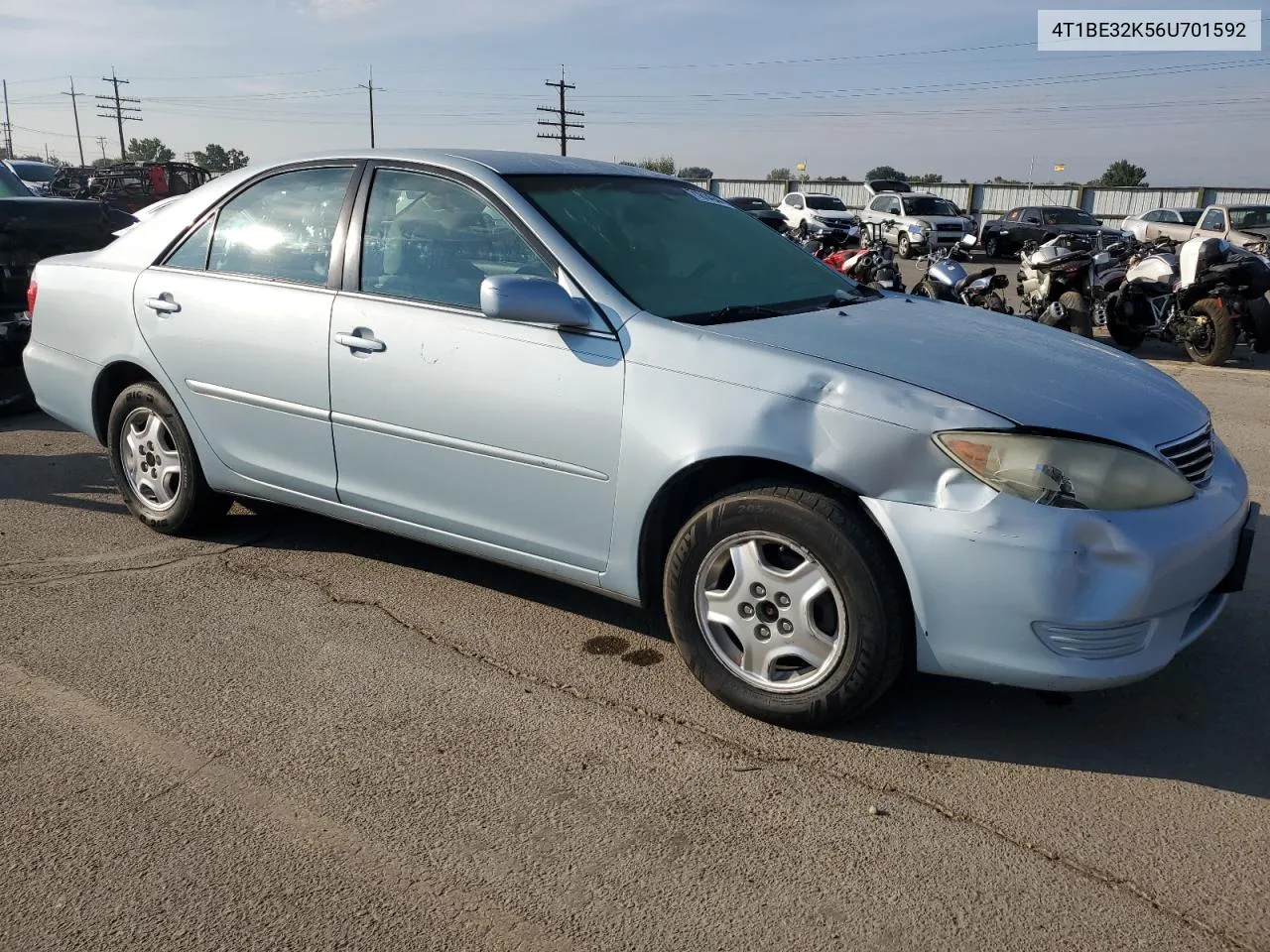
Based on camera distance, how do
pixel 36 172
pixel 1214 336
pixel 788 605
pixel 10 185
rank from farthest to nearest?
pixel 36 172
pixel 1214 336
pixel 10 185
pixel 788 605

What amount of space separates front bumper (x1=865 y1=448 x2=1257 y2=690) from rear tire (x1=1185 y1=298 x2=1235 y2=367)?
7.84m

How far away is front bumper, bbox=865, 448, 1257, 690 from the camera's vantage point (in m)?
2.72

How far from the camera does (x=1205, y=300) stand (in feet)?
32.4

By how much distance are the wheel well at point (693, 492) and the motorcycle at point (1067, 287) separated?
777cm

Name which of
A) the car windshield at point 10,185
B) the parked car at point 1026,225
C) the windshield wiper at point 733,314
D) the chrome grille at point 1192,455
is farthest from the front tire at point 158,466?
the parked car at point 1026,225

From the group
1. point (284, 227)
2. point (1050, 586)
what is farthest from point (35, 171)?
point (1050, 586)

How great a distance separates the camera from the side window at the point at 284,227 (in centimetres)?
410

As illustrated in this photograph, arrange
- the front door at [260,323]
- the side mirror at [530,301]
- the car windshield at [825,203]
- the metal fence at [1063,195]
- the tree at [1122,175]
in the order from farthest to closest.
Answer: the tree at [1122,175]
the metal fence at [1063,195]
the car windshield at [825,203]
the front door at [260,323]
the side mirror at [530,301]

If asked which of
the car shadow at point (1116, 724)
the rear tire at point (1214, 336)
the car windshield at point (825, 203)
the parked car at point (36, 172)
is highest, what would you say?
the parked car at point (36, 172)

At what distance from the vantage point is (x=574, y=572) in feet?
11.5

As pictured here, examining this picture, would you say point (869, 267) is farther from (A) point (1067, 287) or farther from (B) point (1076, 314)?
(B) point (1076, 314)

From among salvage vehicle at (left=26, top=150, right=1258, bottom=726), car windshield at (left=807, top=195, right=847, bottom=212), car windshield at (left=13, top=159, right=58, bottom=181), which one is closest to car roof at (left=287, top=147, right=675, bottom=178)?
salvage vehicle at (left=26, top=150, right=1258, bottom=726)

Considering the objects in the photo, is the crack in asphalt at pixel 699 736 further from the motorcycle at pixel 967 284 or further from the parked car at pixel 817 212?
the parked car at pixel 817 212

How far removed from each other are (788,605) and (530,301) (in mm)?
1172
